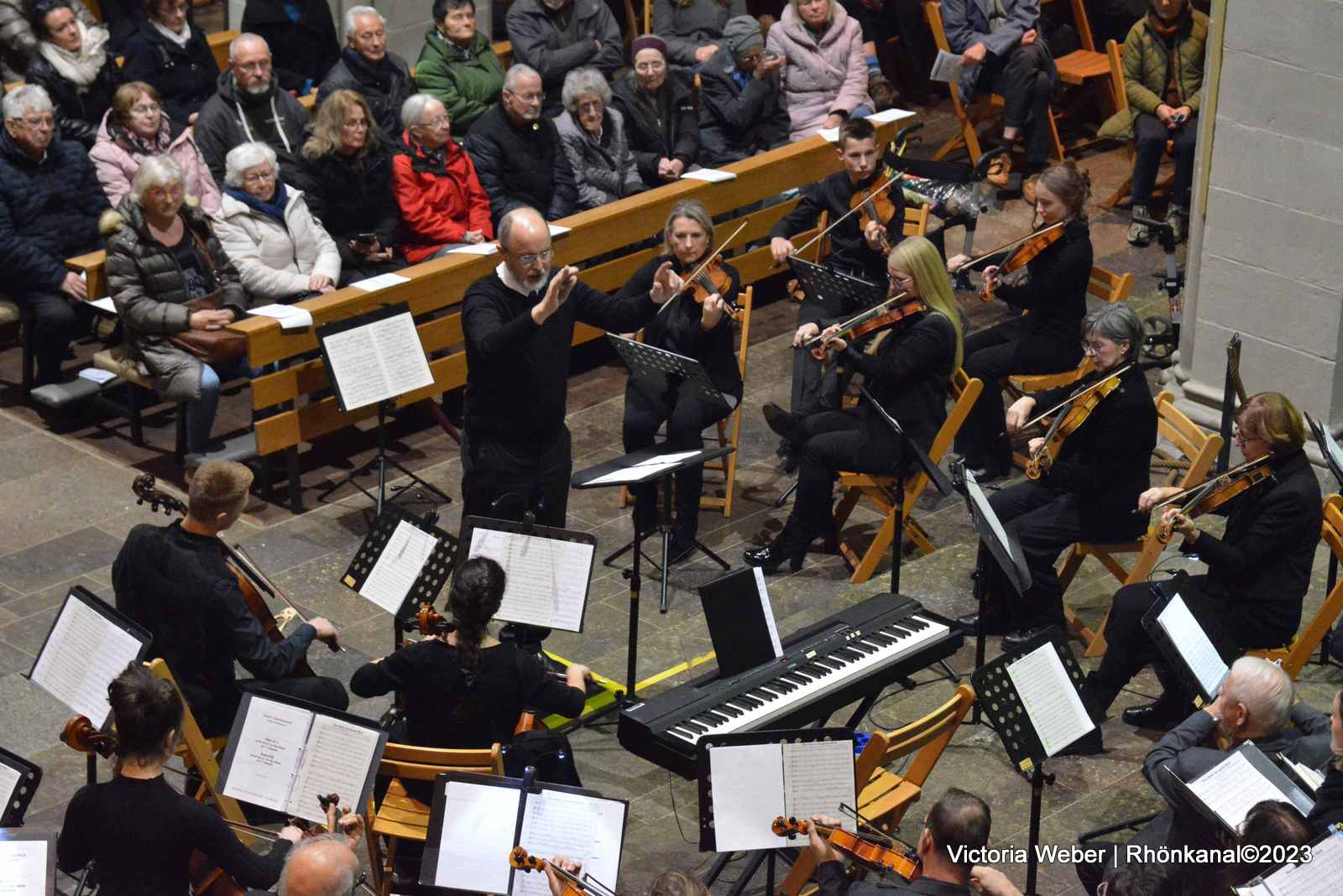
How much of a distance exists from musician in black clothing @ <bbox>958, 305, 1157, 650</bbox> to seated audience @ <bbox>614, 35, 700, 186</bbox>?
3.64 m

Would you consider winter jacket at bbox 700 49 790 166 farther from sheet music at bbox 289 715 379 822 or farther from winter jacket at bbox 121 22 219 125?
sheet music at bbox 289 715 379 822

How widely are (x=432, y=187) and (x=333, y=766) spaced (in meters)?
4.60

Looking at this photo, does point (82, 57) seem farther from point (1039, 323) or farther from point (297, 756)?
point (297, 756)

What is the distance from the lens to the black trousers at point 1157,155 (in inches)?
444

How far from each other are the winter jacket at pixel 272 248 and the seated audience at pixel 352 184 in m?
0.23

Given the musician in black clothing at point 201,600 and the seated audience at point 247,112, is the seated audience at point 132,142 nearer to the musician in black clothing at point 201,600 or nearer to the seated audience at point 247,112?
the seated audience at point 247,112

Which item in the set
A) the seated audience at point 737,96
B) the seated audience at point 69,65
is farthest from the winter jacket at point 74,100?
the seated audience at point 737,96

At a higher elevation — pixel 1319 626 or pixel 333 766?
pixel 333 766

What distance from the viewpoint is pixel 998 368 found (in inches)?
342

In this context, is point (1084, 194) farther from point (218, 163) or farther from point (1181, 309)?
point (218, 163)

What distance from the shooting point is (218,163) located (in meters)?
9.46

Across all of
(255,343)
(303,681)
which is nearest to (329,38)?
(255,343)

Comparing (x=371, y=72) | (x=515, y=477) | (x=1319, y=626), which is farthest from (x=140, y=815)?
(x=371, y=72)

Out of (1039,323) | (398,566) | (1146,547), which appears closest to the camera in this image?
(398,566)
